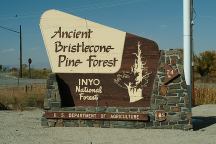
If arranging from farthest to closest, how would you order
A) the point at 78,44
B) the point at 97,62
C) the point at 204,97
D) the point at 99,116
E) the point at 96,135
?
the point at 204,97 → the point at 78,44 → the point at 97,62 → the point at 99,116 → the point at 96,135

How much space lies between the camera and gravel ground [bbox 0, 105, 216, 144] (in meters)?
12.7

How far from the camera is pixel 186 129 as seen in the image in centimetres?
1495

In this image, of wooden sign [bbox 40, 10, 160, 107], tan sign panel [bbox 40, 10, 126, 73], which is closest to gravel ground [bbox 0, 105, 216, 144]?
wooden sign [bbox 40, 10, 160, 107]

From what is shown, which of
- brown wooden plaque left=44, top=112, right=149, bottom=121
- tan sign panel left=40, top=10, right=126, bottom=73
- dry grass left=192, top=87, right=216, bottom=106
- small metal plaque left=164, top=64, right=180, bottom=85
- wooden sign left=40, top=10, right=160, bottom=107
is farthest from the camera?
dry grass left=192, top=87, right=216, bottom=106

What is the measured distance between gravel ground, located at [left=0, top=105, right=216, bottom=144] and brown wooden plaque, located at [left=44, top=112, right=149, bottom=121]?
0.41m

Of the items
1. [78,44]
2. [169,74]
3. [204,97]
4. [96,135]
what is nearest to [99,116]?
[96,135]

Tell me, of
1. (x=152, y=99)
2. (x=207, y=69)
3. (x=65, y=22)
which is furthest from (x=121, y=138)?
(x=207, y=69)

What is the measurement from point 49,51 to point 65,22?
1093mm

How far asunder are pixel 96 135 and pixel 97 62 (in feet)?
9.61

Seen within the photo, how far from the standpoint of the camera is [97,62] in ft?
52.3

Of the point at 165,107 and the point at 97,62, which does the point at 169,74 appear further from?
the point at 97,62

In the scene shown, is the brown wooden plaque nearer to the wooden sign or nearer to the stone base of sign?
the stone base of sign

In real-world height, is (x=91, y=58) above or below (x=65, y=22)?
below

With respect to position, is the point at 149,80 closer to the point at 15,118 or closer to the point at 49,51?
the point at 49,51
